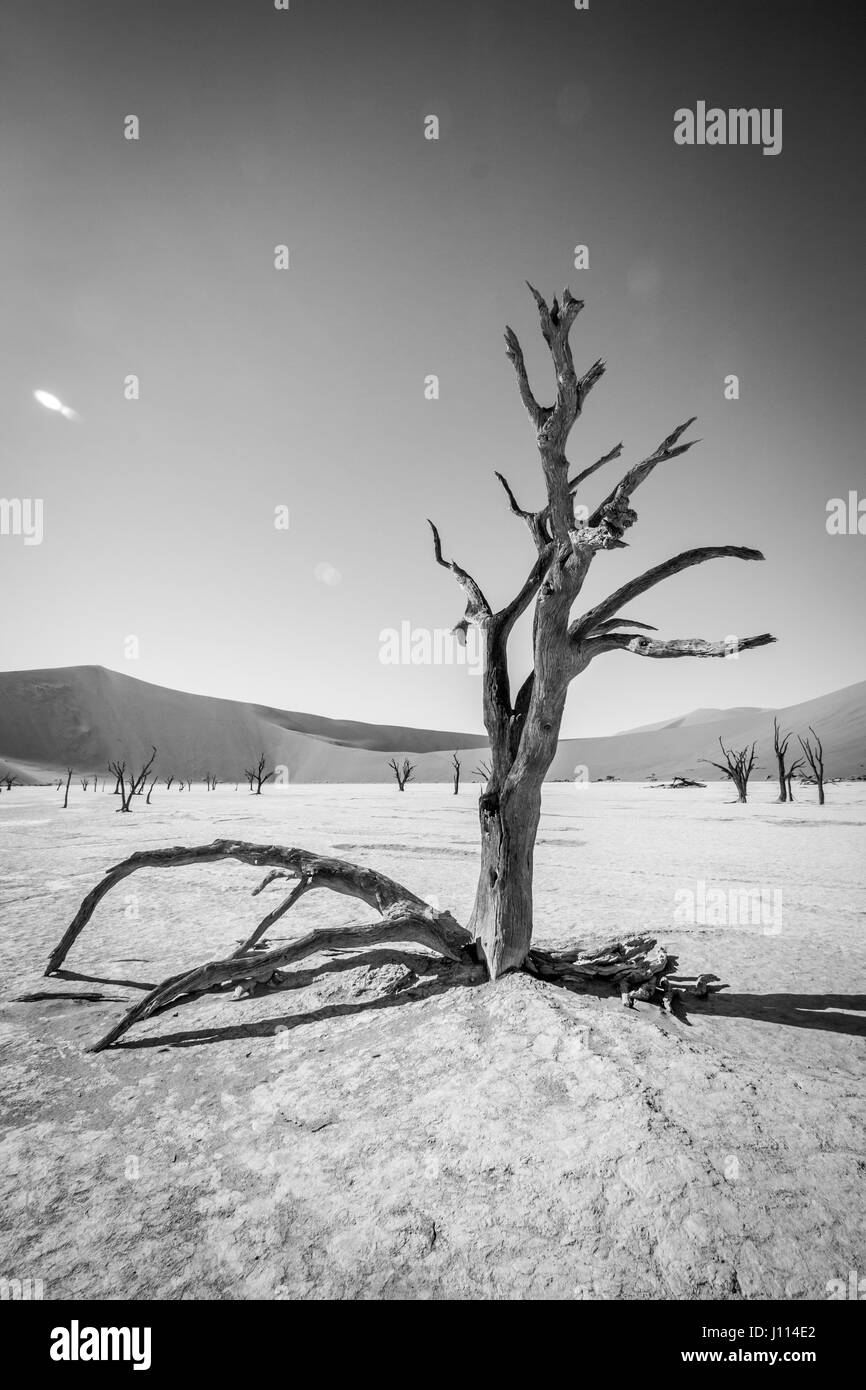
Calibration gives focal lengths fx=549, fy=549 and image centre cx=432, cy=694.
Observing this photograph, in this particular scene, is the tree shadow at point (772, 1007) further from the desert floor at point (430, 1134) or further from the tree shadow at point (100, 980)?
the tree shadow at point (100, 980)

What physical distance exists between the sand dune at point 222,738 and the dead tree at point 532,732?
96.6m

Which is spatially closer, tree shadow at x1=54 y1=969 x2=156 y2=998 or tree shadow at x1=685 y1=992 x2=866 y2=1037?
tree shadow at x1=685 y1=992 x2=866 y2=1037

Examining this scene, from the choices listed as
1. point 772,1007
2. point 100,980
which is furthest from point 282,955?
point 772,1007

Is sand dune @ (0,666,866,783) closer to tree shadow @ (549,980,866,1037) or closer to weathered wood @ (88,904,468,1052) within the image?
tree shadow @ (549,980,866,1037)

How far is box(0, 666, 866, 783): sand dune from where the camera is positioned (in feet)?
343

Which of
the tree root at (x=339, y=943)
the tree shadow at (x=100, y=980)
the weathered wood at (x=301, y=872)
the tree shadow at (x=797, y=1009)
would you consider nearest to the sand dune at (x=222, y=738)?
the tree shadow at (x=797, y=1009)

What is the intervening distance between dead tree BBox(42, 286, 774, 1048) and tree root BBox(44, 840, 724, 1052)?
13mm

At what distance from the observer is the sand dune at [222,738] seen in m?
104

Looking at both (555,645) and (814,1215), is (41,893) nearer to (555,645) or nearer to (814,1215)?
(555,645)

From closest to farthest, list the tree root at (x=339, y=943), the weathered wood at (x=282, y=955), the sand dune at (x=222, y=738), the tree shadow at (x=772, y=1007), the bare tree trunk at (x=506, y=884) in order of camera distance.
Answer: the weathered wood at (x=282, y=955)
the tree root at (x=339, y=943)
the tree shadow at (x=772, y=1007)
the bare tree trunk at (x=506, y=884)
the sand dune at (x=222, y=738)

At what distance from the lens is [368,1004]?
4777mm

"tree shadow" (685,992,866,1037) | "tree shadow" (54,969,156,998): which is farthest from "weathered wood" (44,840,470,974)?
"tree shadow" (685,992,866,1037)

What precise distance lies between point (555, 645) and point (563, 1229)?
144 inches
